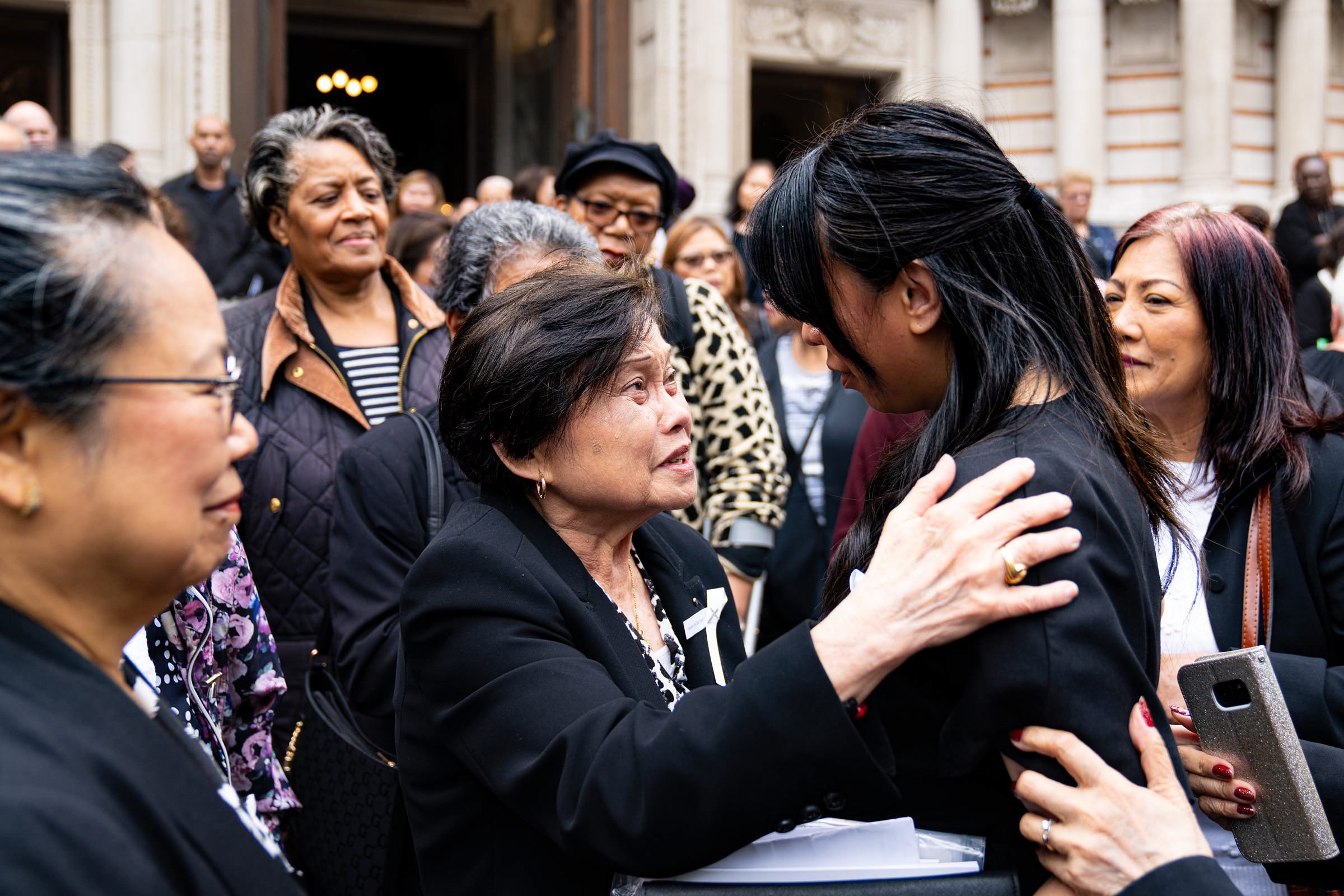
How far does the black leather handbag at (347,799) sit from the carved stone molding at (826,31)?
34.0 ft

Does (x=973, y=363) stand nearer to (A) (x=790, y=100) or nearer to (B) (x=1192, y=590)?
(B) (x=1192, y=590)

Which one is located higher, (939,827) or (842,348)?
(842,348)

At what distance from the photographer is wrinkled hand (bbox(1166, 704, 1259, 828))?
6.53 ft

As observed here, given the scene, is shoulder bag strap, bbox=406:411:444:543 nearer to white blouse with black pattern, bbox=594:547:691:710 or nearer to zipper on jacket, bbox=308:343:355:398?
white blouse with black pattern, bbox=594:547:691:710

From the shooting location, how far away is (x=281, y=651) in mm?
3375

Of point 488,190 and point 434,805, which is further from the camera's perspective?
point 488,190

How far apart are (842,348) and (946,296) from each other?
19cm

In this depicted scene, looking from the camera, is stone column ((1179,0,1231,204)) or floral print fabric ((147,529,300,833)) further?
stone column ((1179,0,1231,204))

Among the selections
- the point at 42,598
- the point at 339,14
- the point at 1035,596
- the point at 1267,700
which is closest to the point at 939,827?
the point at 1035,596

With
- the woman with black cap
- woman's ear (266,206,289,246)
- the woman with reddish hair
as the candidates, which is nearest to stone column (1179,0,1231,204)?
the woman with black cap

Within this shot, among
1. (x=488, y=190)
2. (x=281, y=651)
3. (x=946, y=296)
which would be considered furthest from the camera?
(x=488, y=190)

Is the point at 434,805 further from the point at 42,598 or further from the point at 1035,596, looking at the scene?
the point at 1035,596

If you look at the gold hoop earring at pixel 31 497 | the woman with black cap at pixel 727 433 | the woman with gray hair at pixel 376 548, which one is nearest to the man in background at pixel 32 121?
the woman with black cap at pixel 727 433

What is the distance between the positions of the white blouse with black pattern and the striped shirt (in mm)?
1491
